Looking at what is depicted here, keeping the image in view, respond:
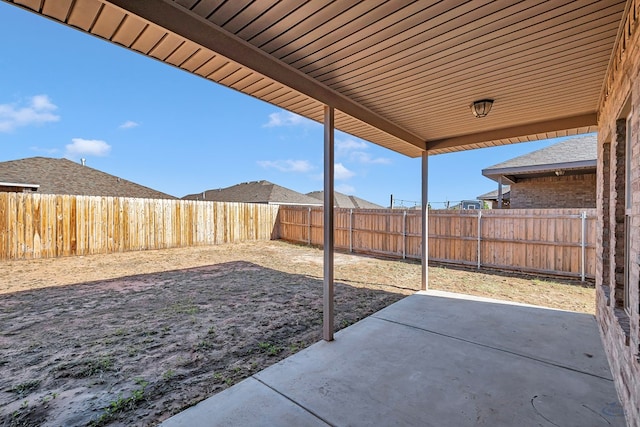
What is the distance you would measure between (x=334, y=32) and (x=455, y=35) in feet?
2.79

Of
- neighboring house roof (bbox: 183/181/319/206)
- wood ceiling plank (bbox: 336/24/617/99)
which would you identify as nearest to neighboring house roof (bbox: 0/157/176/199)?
neighboring house roof (bbox: 183/181/319/206)

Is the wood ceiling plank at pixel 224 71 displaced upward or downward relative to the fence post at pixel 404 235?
upward

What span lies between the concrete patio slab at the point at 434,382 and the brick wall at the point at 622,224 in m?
0.27

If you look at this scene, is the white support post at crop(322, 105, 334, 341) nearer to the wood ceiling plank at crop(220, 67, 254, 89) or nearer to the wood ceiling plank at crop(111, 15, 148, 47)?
the wood ceiling plank at crop(220, 67, 254, 89)

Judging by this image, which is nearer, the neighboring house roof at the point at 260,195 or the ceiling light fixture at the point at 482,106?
the ceiling light fixture at the point at 482,106

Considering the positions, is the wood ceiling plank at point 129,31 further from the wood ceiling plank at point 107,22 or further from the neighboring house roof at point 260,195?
the neighboring house roof at point 260,195

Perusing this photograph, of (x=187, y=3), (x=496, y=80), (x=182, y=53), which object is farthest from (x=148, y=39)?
(x=496, y=80)

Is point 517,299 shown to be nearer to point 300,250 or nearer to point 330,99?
point 330,99

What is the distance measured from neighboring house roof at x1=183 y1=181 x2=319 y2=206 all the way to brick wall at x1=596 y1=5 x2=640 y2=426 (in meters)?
→ 18.6

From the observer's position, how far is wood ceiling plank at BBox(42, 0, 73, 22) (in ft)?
5.31

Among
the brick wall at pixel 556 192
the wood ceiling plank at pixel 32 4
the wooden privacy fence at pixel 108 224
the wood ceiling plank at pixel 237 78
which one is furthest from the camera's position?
the brick wall at pixel 556 192

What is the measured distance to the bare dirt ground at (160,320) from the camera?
2225 millimetres

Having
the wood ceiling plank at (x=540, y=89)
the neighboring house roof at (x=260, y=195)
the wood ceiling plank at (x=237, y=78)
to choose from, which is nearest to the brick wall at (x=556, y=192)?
the wood ceiling plank at (x=540, y=89)

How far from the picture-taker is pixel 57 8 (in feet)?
5.45
